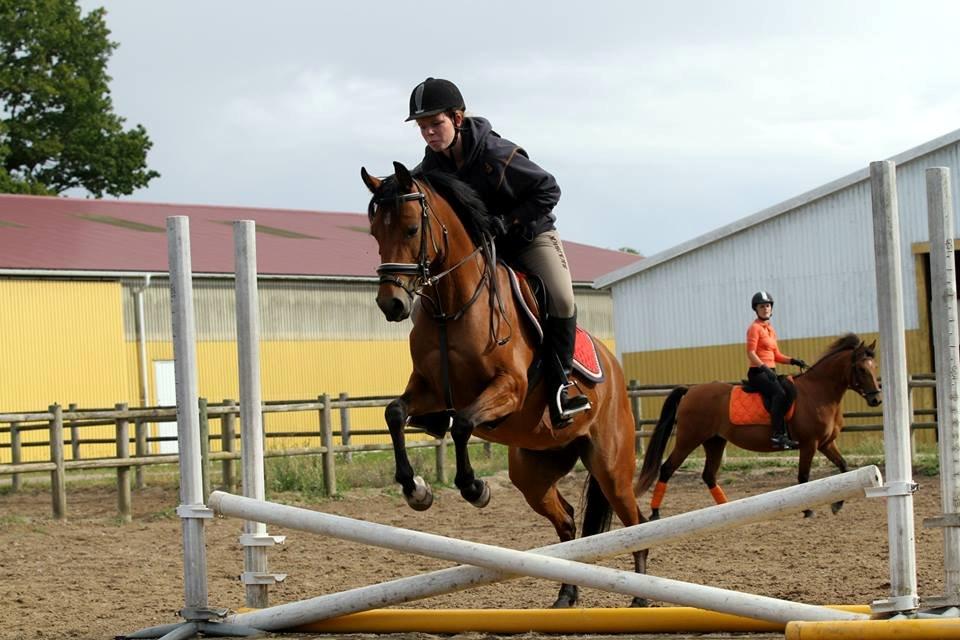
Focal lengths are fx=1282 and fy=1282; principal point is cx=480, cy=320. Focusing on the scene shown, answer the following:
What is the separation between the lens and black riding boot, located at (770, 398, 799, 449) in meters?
12.9

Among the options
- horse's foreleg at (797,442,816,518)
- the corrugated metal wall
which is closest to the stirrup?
horse's foreleg at (797,442,816,518)

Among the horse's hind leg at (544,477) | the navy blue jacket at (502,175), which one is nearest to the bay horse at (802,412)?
the horse's hind leg at (544,477)

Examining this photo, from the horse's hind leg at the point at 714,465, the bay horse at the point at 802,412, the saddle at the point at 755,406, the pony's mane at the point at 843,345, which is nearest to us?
the horse's hind leg at the point at 714,465

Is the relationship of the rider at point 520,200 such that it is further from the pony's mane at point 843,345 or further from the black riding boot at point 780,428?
the pony's mane at point 843,345

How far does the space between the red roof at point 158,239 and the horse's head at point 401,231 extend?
1957 centimetres

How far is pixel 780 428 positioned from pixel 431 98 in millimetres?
8051

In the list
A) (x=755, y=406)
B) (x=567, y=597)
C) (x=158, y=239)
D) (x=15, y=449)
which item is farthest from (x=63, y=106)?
(x=567, y=597)

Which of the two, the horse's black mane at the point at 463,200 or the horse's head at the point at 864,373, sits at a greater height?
the horse's black mane at the point at 463,200

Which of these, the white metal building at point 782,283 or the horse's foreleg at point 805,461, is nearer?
the horse's foreleg at point 805,461

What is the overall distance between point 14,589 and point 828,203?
16.8m

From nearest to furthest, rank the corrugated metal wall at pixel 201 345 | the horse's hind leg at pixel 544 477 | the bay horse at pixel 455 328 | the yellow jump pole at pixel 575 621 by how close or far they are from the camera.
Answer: the yellow jump pole at pixel 575 621
the bay horse at pixel 455 328
the horse's hind leg at pixel 544 477
the corrugated metal wall at pixel 201 345

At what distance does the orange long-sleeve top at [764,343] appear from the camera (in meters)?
12.5

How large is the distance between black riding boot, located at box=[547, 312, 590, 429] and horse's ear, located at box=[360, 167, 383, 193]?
1336 millimetres

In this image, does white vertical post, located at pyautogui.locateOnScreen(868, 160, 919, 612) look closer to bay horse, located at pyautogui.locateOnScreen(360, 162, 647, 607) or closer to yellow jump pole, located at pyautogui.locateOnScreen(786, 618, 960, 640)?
yellow jump pole, located at pyautogui.locateOnScreen(786, 618, 960, 640)
